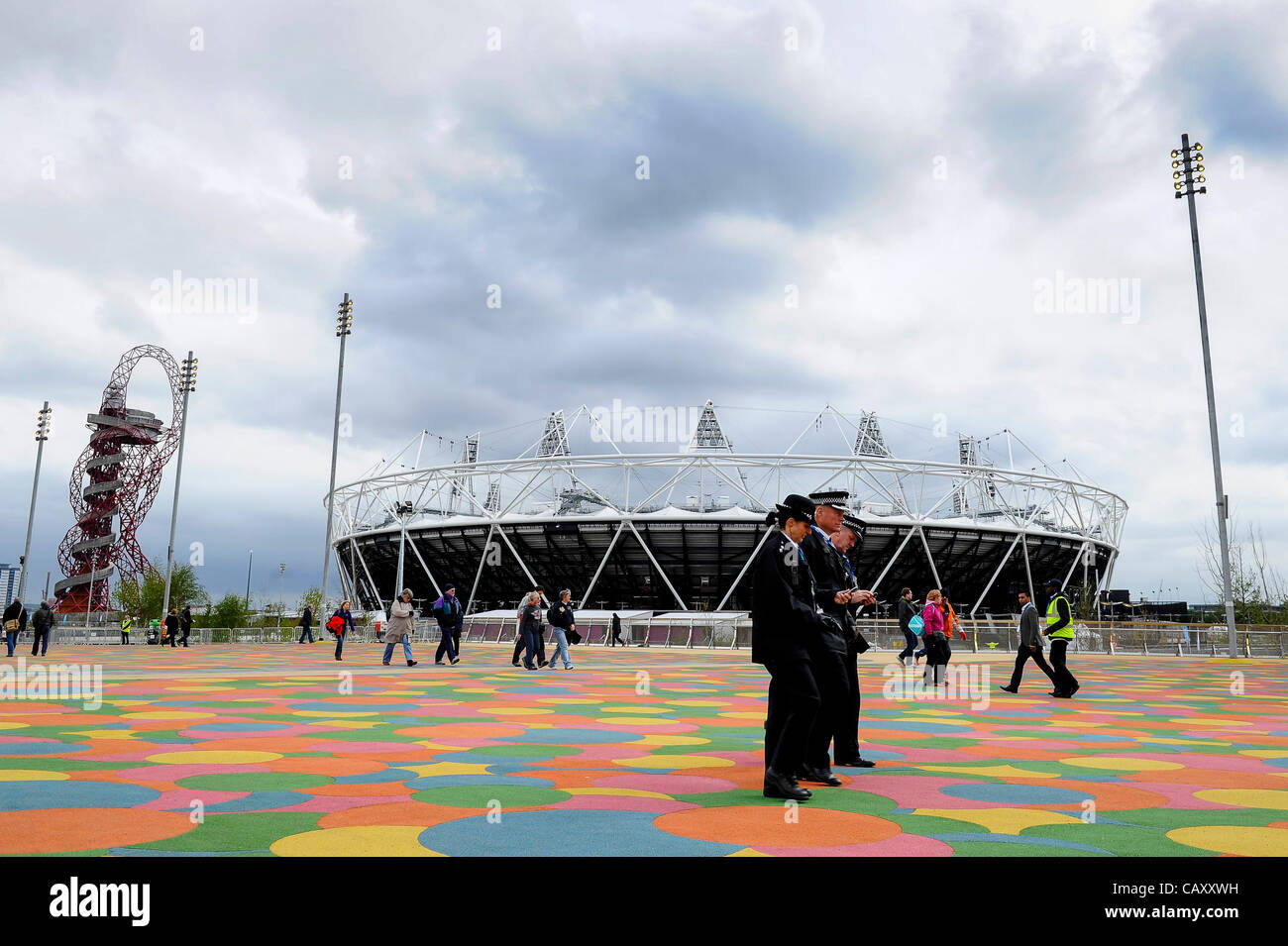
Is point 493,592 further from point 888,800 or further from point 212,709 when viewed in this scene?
point 888,800

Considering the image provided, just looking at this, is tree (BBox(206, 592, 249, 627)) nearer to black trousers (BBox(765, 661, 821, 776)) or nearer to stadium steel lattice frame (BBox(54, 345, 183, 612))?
stadium steel lattice frame (BBox(54, 345, 183, 612))

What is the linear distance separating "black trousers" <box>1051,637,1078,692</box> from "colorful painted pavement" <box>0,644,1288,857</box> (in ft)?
2.95

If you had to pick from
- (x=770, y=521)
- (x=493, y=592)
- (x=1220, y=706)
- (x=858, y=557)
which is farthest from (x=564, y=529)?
(x=770, y=521)

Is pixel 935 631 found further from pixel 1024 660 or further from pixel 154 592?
pixel 154 592

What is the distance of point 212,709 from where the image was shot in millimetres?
9016

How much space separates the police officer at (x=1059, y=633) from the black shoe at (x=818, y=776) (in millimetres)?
6827

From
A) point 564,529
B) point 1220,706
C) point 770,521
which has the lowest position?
point 1220,706

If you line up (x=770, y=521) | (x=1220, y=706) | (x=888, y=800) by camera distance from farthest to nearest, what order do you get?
(x=1220, y=706)
(x=770, y=521)
(x=888, y=800)

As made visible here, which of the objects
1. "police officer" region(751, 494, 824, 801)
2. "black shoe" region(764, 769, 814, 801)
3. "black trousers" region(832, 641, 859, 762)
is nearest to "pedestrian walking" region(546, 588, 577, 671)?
"black trousers" region(832, 641, 859, 762)

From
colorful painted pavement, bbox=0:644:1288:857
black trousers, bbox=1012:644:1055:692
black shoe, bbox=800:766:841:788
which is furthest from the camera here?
black trousers, bbox=1012:644:1055:692

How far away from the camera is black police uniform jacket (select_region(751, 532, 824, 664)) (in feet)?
16.1

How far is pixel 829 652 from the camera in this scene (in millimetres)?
5633

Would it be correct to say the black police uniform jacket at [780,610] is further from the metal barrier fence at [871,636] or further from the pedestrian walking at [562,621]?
the metal barrier fence at [871,636]
